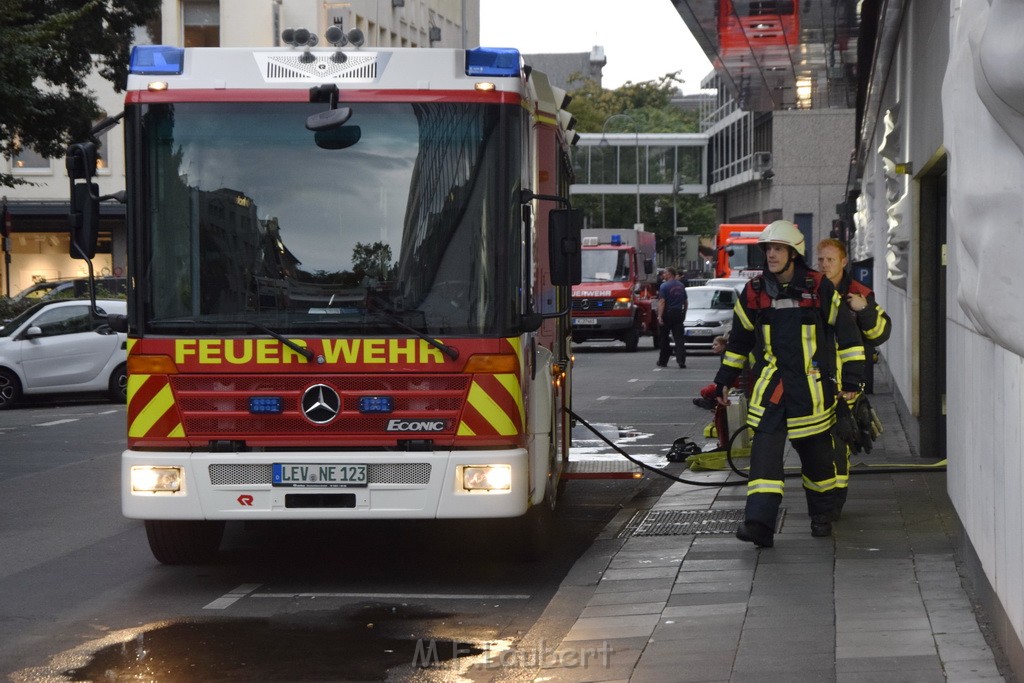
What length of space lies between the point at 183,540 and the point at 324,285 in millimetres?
1865

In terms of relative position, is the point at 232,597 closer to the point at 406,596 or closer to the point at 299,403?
the point at 406,596

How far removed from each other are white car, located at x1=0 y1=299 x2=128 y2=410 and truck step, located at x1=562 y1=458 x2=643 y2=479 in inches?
501

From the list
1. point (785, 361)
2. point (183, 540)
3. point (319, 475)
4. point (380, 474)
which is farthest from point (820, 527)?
point (183, 540)

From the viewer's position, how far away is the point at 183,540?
29.4 feet

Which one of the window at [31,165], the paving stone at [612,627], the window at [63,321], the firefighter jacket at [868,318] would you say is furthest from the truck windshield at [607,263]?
the paving stone at [612,627]

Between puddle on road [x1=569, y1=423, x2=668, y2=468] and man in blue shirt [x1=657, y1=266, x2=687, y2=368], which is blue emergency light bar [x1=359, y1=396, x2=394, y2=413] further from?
man in blue shirt [x1=657, y1=266, x2=687, y2=368]

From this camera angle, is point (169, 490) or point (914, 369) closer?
point (169, 490)

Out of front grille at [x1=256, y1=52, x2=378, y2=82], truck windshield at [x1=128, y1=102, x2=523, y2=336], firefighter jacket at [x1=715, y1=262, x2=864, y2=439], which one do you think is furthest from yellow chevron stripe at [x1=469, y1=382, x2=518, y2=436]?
front grille at [x1=256, y1=52, x2=378, y2=82]

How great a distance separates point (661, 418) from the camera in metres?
19.4

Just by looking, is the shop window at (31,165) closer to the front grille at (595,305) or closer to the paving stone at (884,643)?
the front grille at (595,305)

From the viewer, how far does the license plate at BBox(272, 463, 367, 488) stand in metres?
8.02

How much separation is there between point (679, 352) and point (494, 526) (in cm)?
2107

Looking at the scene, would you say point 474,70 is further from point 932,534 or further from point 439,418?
point 932,534

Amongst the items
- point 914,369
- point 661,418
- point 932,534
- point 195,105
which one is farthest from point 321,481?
point 661,418
